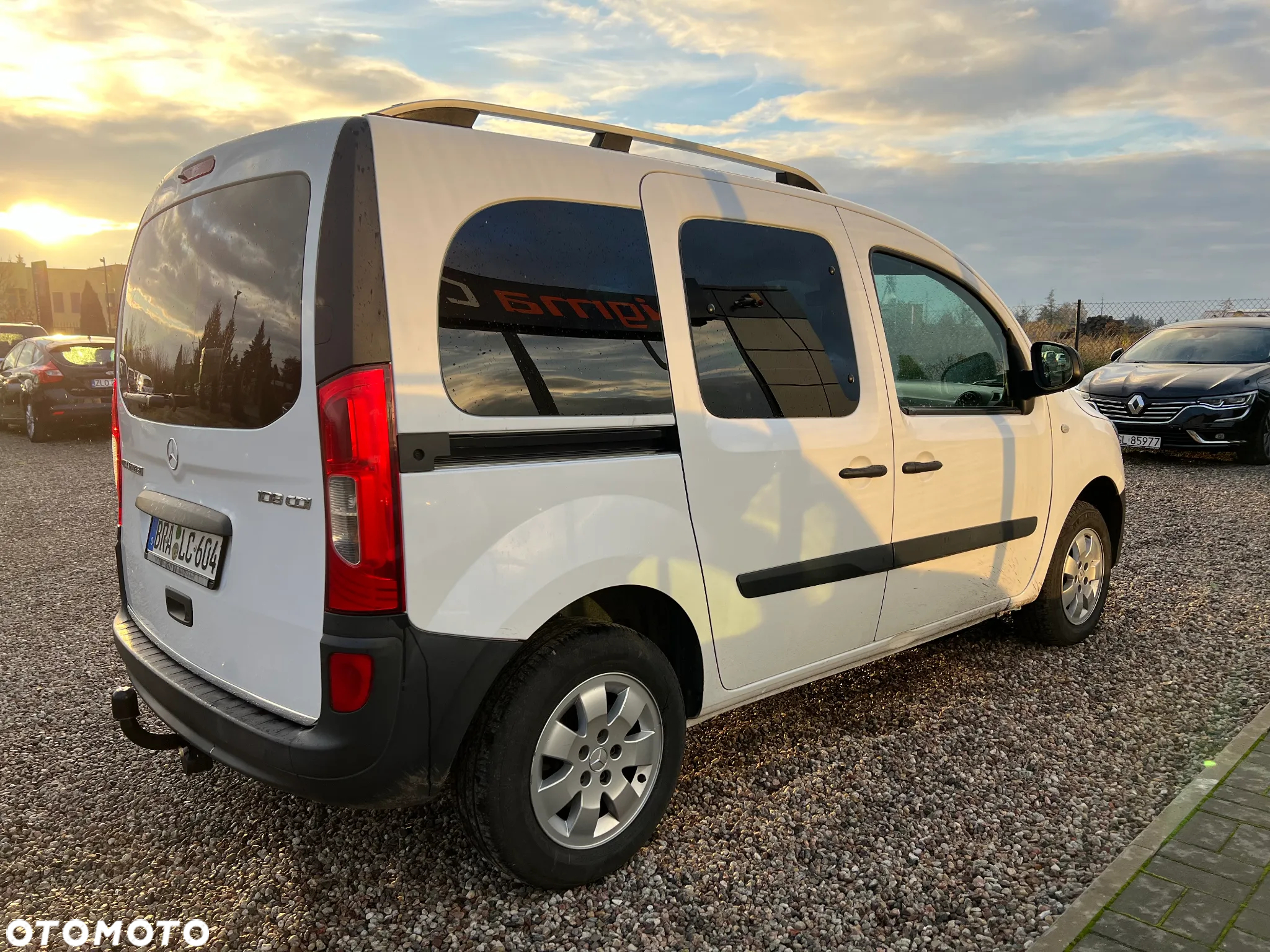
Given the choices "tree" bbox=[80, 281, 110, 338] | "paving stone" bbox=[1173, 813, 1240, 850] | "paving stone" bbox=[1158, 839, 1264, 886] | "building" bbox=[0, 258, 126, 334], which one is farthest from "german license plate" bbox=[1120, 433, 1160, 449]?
"tree" bbox=[80, 281, 110, 338]

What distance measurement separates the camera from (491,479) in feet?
7.52

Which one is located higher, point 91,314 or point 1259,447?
point 91,314

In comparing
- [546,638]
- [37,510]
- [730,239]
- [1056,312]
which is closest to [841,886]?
[546,638]

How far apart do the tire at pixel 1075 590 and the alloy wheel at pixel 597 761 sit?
8.26 feet

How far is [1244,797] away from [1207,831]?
1.02 feet

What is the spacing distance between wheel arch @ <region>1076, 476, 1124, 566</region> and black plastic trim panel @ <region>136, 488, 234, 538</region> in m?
3.85

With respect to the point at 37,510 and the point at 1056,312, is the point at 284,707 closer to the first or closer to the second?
the point at 37,510

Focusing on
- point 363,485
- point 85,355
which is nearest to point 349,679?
point 363,485

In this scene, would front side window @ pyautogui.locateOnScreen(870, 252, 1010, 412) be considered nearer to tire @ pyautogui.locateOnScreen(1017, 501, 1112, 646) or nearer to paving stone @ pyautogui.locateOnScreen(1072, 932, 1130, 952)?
tire @ pyautogui.locateOnScreen(1017, 501, 1112, 646)

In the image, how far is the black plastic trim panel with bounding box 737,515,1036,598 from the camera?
297 cm

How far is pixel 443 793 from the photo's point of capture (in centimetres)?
323

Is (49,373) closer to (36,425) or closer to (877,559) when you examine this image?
(36,425)

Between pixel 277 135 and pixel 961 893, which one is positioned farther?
pixel 961 893

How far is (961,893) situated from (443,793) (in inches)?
66.7
